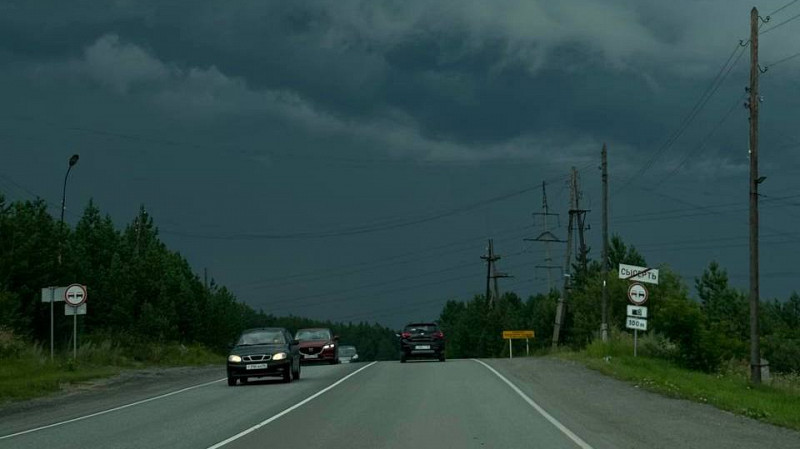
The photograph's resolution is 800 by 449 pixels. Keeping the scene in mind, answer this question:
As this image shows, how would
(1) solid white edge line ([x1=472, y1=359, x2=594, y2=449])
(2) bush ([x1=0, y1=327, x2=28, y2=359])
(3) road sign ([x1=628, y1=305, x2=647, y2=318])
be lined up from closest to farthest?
(1) solid white edge line ([x1=472, y1=359, x2=594, y2=449])
(3) road sign ([x1=628, y1=305, x2=647, y2=318])
(2) bush ([x1=0, y1=327, x2=28, y2=359])

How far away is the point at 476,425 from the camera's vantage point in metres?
16.3

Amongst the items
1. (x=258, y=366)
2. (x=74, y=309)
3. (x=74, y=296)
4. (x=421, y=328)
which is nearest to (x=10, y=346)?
(x=74, y=309)

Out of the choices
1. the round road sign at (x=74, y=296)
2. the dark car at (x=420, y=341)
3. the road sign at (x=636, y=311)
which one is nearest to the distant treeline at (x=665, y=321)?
the road sign at (x=636, y=311)

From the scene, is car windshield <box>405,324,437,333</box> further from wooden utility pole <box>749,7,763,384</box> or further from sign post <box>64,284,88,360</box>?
wooden utility pole <box>749,7,763,384</box>

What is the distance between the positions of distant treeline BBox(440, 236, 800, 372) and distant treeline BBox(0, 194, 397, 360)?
665 inches

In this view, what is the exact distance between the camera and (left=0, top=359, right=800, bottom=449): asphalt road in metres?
14.6

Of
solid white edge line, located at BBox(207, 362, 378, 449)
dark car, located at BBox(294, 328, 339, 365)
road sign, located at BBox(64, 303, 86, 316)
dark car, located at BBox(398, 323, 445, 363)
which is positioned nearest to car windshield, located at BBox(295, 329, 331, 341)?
dark car, located at BBox(294, 328, 339, 365)

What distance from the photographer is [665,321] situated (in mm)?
35875

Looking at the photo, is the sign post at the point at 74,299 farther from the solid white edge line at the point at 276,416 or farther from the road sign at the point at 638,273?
the road sign at the point at 638,273

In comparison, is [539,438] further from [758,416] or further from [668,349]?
[668,349]

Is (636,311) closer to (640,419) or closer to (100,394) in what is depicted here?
(640,419)

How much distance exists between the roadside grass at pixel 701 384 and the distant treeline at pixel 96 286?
1418cm

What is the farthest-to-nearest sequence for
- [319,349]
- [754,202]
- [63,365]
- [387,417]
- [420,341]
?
[420,341]
[319,349]
[63,365]
[754,202]
[387,417]

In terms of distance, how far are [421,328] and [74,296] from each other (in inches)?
645
